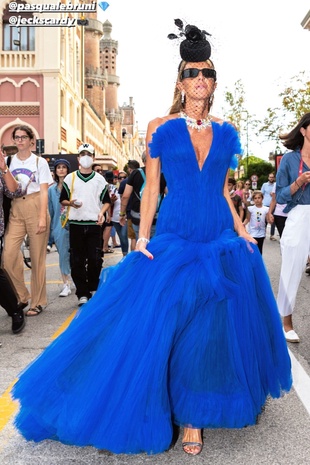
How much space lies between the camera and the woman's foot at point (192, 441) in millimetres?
3334

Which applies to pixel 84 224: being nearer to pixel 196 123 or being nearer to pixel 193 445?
pixel 196 123

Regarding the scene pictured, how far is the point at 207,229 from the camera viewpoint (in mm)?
3619

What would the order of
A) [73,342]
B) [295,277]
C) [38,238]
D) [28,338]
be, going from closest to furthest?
[73,342] < [295,277] < [28,338] < [38,238]

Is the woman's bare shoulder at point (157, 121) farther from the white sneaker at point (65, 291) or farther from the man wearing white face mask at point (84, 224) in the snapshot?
the white sneaker at point (65, 291)

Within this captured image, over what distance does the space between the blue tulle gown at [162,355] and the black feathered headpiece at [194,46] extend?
99 centimetres

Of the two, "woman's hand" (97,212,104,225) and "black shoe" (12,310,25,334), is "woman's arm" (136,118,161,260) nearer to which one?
"black shoe" (12,310,25,334)

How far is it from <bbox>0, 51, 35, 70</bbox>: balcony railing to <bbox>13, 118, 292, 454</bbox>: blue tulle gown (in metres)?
39.6

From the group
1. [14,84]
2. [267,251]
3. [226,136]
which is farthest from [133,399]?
[14,84]

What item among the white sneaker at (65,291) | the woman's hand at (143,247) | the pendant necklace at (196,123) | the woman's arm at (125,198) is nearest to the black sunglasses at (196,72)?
the pendant necklace at (196,123)

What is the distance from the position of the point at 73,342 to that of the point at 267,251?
1257 cm

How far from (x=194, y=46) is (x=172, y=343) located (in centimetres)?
175

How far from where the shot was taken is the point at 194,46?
3834 millimetres

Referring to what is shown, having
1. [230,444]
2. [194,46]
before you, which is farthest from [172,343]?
[194,46]

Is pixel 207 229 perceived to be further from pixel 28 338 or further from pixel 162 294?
pixel 28 338
